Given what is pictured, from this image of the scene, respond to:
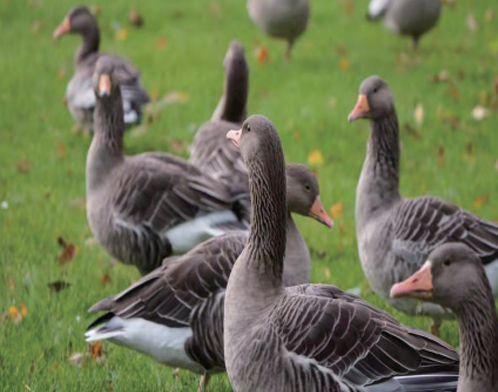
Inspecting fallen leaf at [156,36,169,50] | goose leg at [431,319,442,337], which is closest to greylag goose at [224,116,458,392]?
goose leg at [431,319,442,337]

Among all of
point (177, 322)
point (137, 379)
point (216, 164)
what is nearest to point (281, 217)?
point (177, 322)

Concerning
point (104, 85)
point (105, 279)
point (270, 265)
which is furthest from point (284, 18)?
point (270, 265)

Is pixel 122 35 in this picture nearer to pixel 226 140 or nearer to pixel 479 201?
pixel 226 140

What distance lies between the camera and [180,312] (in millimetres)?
4816

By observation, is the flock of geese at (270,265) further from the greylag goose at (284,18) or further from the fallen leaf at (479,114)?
the greylag goose at (284,18)

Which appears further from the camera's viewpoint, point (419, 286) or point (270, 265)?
point (270, 265)

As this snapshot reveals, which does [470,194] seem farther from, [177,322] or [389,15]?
[389,15]

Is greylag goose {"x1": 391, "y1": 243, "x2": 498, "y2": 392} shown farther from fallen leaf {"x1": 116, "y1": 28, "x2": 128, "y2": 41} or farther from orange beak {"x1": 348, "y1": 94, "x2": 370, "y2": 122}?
fallen leaf {"x1": 116, "y1": 28, "x2": 128, "y2": 41}

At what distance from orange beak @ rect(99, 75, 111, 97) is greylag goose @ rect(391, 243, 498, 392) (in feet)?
12.0

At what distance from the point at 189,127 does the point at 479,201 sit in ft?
11.3

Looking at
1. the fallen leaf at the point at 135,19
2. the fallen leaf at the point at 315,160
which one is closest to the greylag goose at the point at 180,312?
the fallen leaf at the point at 315,160

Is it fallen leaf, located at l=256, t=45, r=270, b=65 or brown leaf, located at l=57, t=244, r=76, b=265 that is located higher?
fallen leaf, located at l=256, t=45, r=270, b=65

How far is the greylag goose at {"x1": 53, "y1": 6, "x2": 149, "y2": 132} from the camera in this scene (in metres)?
9.02

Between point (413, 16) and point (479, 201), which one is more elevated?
point (413, 16)
